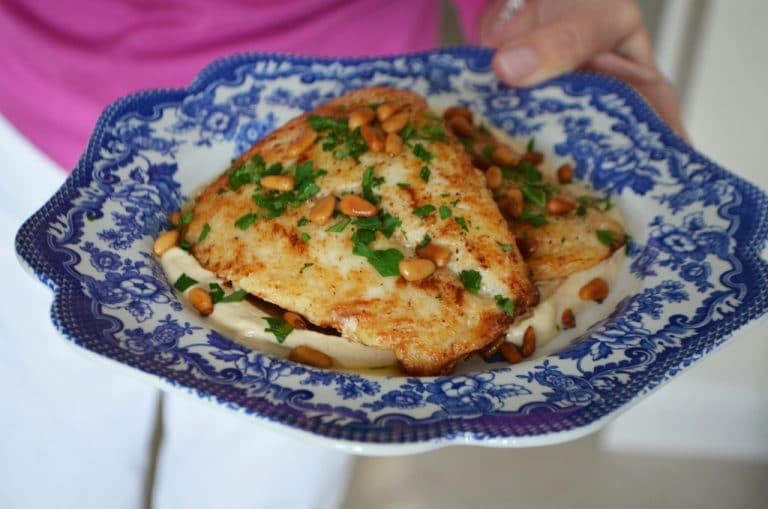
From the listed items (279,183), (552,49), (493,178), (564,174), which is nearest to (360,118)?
(279,183)

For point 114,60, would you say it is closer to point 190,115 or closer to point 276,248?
point 190,115

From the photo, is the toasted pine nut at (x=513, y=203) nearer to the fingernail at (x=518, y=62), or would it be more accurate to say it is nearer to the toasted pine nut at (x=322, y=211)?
the toasted pine nut at (x=322, y=211)

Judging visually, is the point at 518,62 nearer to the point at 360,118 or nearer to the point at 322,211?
the point at 360,118

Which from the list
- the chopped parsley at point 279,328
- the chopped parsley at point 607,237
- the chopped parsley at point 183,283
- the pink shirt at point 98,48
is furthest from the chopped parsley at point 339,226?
the pink shirt at point 98,48

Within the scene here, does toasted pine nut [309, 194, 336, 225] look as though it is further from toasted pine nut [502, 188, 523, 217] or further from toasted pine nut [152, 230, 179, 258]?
toasted pine nut [502, 188, 523, 217]

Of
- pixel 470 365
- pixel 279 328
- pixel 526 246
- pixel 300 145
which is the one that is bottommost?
pixel 470 365

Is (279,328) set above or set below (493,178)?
below
